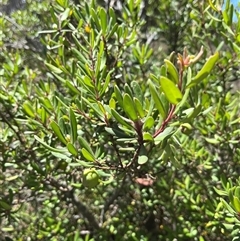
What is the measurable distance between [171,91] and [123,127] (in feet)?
0.70

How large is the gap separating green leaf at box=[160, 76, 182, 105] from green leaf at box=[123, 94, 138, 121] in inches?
3.5

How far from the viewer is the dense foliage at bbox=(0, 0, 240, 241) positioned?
896 mm

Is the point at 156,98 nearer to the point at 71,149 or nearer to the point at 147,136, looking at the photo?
the point at 147,136

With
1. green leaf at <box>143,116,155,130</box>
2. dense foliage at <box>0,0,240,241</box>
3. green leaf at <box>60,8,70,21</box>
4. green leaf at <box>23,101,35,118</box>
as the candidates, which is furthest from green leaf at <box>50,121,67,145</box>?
green leaf at <box>60,8,70,21</box>

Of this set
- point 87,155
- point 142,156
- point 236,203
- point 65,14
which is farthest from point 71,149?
point 65,14

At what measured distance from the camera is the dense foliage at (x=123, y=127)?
2.94ft

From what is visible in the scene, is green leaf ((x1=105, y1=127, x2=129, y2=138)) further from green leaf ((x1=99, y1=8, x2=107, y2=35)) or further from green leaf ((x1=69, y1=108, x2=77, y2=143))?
green leaf ((x1=99, y1=8, x2=107, y2=35))

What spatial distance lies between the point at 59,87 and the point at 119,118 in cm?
140

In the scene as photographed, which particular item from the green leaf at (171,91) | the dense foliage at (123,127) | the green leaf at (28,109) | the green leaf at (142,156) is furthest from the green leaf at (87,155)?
the green leaf at (28,109)

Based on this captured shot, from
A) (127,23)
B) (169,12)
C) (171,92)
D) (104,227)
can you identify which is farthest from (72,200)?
(169,12)

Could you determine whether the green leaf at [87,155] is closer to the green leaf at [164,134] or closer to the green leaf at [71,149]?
the green leaf at [71,149]

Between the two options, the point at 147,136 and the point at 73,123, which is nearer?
the point at 147,136

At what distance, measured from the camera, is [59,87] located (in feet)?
7.22

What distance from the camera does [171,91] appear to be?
2.40 feet
